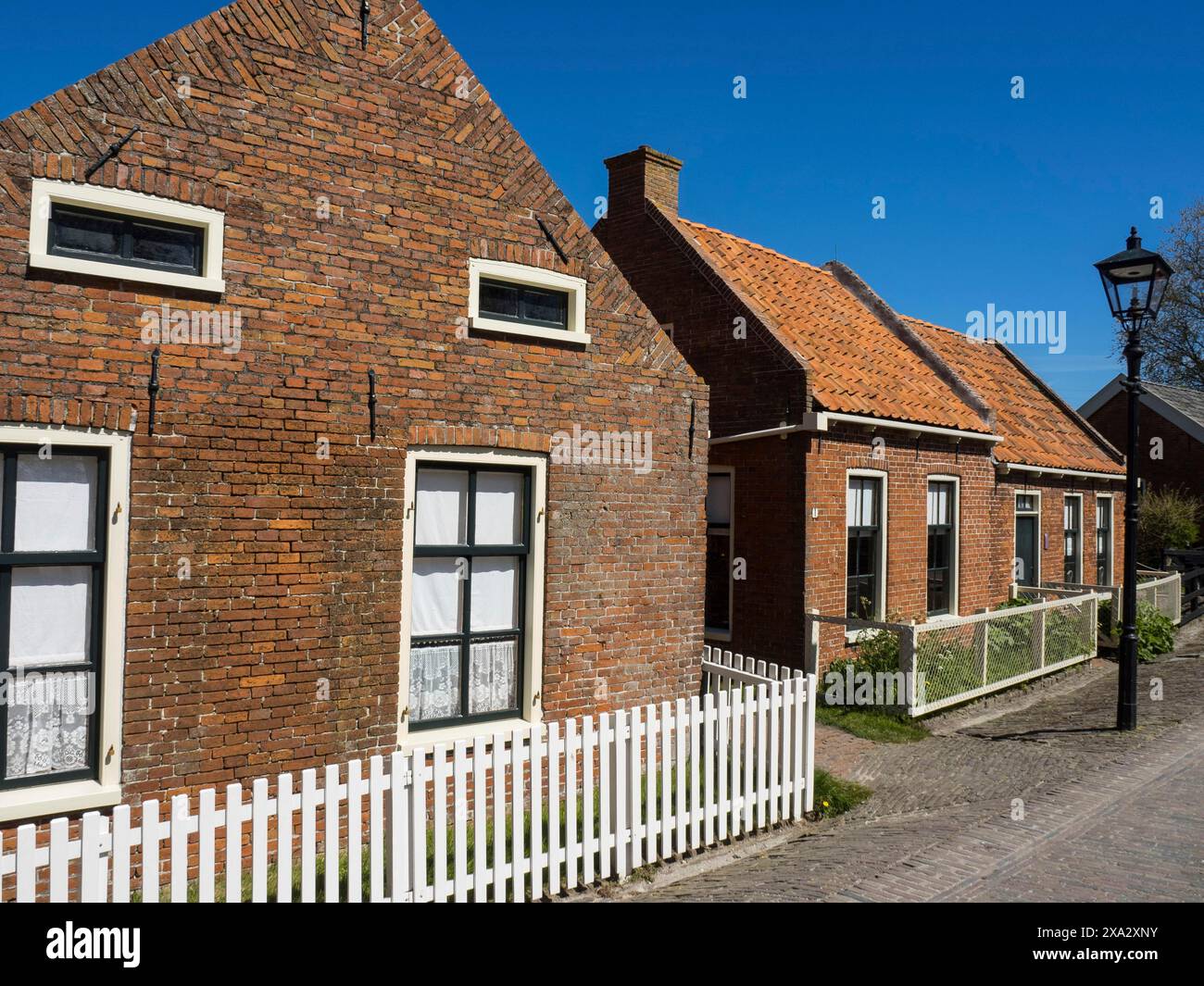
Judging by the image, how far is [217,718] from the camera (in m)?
6.16

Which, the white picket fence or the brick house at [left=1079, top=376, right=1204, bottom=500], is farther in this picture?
the brick house at [left=1079, top=376, right=1204, bottom=500]

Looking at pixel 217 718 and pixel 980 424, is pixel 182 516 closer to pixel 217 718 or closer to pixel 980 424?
pixel 217 718

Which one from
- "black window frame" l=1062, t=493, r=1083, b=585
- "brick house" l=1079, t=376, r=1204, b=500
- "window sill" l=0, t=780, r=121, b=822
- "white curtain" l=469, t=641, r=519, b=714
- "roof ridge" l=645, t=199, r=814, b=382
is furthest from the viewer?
"brick house" l=1079, t=376, r=1204, b=500

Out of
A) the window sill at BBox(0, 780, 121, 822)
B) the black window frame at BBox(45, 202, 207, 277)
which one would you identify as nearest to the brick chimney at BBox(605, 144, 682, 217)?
the black window frame at BBox(45, 202, 207, 277)

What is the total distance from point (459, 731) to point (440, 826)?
6.55 ft

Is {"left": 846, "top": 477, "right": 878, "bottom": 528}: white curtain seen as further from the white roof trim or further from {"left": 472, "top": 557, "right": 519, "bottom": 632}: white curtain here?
{"left": 472, "top": 557, "right": 519, "bottom": 632}: white curtain

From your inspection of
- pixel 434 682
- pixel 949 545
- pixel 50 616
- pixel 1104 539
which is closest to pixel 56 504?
pixel 50 616

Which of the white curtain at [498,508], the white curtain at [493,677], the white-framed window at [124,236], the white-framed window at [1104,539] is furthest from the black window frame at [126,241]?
the white-framed window at [1104,539]

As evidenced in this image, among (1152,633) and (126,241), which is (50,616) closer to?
(126,241)

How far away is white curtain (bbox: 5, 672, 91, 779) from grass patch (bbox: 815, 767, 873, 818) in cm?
595

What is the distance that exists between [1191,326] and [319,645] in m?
43.5

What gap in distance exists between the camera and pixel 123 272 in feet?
19.2

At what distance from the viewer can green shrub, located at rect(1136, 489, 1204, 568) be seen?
23875 mm
